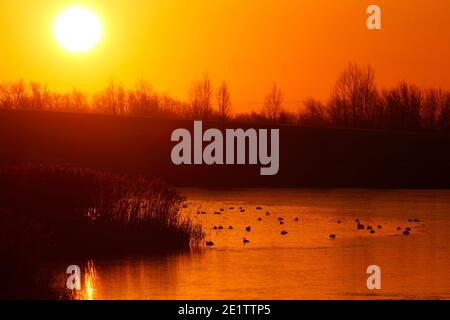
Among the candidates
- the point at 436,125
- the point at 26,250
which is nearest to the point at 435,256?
the point at 26,250

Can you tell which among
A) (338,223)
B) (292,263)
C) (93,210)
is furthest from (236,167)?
(93,210)

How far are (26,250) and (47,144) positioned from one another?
52268 mm

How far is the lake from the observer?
2455cm

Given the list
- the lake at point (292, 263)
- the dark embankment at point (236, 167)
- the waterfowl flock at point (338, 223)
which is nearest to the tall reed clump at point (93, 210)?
the lake at point (292, 263)

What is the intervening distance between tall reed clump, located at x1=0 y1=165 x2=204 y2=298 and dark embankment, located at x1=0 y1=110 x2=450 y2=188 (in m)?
35.6

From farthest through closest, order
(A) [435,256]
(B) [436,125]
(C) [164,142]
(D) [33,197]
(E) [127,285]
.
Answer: (B) [436,125] < (C) [164,142] < (A) [435,256] < (D) [33,197] < (E) [127,285]

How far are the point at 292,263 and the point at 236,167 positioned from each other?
4775 centimetres

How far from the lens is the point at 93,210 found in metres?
29.5

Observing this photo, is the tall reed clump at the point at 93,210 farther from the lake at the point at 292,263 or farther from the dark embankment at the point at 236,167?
the dark embankment at the point at 236,167

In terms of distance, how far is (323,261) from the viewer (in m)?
30.0

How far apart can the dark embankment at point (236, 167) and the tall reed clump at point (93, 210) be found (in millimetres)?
35643

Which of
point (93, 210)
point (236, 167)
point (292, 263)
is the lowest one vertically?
point (292, 263)

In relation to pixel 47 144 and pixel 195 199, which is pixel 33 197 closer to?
pixel 195 199

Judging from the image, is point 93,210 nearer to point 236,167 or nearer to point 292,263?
point 292,263
